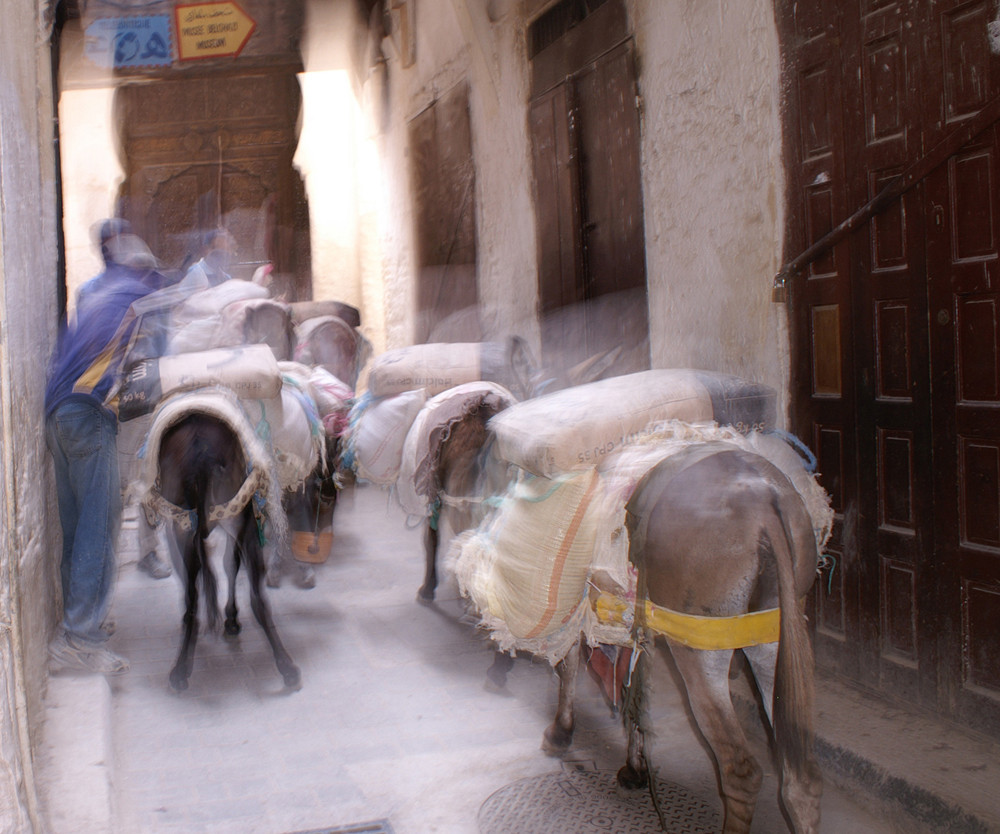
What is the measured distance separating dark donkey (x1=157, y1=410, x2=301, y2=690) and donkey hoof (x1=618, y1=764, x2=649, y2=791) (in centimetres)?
165

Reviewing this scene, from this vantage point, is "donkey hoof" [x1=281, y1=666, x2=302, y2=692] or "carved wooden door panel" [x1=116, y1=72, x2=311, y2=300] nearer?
"donkey hoof" [x1=281, y1=666, x2=302, y2=692]

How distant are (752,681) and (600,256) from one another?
141 inches

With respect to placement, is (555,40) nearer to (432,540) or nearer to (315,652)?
(432,540)

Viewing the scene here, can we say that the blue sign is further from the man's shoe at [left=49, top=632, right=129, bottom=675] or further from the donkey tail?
the donkey tail

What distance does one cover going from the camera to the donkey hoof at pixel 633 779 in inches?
111

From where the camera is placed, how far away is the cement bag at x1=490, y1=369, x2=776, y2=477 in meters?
2.50

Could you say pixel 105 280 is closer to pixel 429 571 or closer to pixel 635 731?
pixel 429 571

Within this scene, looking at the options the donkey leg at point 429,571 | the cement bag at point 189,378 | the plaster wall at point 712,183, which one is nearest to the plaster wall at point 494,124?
the plaster wall at point 712,183

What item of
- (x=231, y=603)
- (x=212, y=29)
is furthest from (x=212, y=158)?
(x=231, y=603)

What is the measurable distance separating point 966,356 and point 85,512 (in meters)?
3.57

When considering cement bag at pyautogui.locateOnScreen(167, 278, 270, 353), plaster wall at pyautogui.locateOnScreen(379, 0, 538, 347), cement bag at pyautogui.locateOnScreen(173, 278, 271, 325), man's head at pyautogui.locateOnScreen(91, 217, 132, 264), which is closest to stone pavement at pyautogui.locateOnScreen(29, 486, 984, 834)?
cement bag at pyautogui.locateOnScreen(167, 278, 270, 353)

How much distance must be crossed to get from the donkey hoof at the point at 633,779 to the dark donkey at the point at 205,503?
1.65 m

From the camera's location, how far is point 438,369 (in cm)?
495

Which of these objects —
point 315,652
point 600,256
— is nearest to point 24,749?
point 315,652
